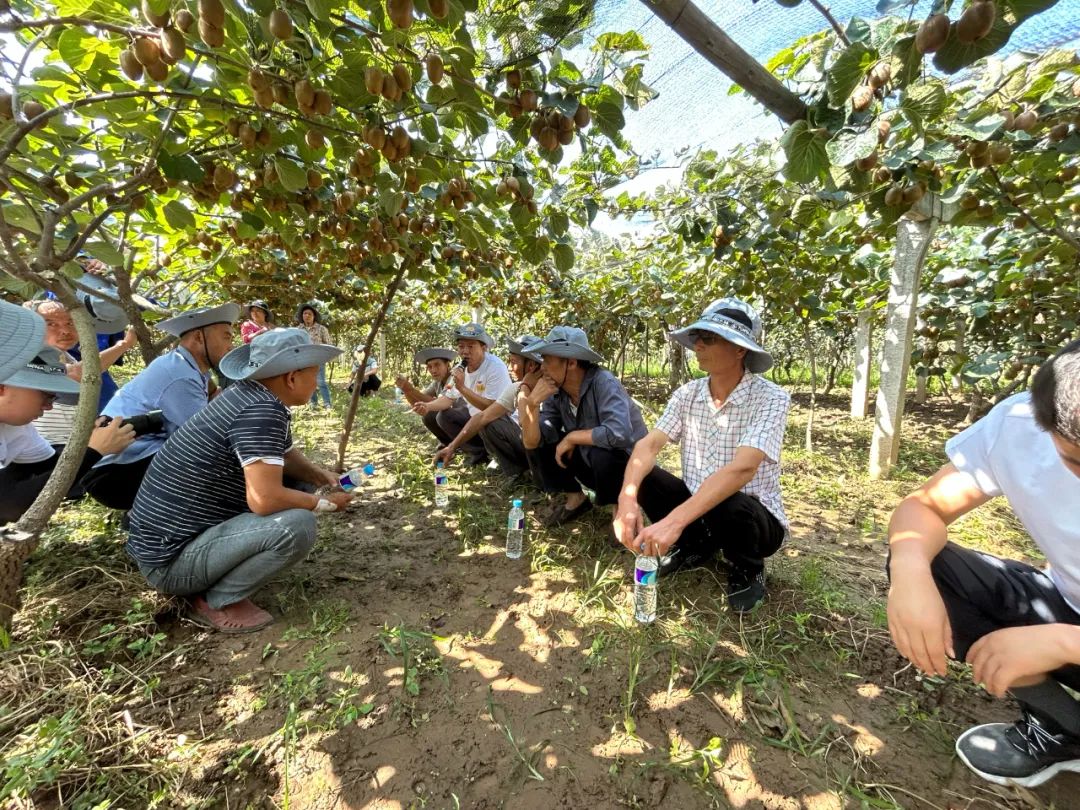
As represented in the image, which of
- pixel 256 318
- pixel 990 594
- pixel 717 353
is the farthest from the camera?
pixel 256 318

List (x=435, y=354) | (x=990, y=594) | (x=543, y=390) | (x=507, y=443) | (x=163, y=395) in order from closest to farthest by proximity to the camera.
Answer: (x=990, y=594), (x=163, y=395), (x=543, y=390), (x=507, y=443), (x=435, y=354)

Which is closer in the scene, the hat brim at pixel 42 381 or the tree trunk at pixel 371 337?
the hat brim at pixel 42 381

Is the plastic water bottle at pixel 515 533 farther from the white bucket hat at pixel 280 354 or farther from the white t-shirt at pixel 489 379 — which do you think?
the white t-shirt at pixel 489 379

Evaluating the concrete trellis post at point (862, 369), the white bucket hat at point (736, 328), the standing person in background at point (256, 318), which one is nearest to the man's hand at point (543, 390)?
the white bucket hat at point (736, 328)

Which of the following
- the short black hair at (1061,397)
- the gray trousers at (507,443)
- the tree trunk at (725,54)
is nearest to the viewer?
the short black hair at (1061,397)

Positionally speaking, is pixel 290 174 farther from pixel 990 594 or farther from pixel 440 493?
pixel 990 594

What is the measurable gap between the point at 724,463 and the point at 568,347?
42.8 inches

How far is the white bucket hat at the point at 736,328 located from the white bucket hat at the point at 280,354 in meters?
1.57

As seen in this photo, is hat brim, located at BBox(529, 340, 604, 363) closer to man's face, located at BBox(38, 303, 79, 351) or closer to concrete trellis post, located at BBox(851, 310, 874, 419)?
man's face, located at BBox(38, 303, 79, 351)

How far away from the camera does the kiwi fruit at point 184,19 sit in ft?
3.64

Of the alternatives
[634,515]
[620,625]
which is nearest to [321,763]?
[620,625]

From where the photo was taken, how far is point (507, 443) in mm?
3568

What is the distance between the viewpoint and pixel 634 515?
2.00 m

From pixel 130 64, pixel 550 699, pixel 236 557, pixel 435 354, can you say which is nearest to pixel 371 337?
pixel 435 354
